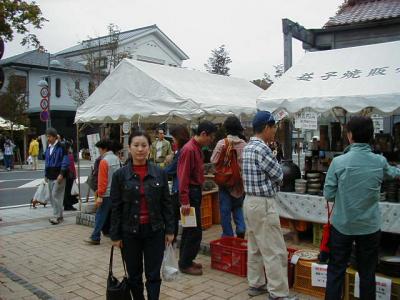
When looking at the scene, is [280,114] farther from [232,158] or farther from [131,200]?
[131,200]

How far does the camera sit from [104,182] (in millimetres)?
6156

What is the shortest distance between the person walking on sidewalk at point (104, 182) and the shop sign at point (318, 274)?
10.0ft

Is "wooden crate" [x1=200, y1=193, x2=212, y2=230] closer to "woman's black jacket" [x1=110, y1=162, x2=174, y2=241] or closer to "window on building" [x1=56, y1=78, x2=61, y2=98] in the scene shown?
"woman's black jacket" [x1=110, y1=162, x2=174, y2=241]

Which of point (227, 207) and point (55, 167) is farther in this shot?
point (55, 167)

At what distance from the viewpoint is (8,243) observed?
6820mm

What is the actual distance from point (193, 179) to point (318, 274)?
1.78 metres

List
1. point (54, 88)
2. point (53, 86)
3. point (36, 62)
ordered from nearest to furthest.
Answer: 1. point (36, 62)
2. point (53, 86)
3. point (54, 88)

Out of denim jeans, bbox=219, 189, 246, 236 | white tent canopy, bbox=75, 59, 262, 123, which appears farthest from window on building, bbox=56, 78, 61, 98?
denim jeans, bbox=219, 189, 246, 236

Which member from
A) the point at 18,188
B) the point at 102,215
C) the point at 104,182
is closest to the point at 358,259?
the point at 104,182

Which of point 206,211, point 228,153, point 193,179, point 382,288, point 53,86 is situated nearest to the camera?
point 382,288

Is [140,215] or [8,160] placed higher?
[8,160]

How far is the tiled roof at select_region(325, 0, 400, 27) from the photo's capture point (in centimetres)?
955

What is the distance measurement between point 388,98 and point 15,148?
2203 centimetres

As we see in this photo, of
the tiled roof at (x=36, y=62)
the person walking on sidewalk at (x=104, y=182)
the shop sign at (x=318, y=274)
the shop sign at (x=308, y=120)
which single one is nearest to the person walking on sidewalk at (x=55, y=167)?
the person walking on sidewalk at (x=104, y=182)
